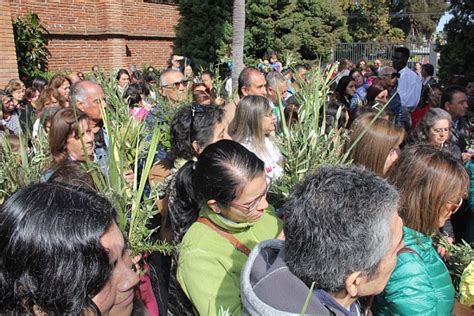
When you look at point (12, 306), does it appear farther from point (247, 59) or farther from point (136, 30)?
point (247, 59)

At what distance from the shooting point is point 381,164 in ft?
9.16

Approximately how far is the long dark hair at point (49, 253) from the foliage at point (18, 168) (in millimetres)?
1188

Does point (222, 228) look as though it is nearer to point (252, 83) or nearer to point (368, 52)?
point (252, 83)

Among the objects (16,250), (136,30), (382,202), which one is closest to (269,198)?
(382,202)

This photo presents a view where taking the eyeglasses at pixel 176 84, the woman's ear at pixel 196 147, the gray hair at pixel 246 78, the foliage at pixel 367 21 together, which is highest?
the foliage at pixel 367 21

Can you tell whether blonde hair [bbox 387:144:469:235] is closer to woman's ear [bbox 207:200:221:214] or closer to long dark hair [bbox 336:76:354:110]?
woman's ear [bbox 207:200:221:214]

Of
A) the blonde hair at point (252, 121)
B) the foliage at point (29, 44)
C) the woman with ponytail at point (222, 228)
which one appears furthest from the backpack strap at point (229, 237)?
the foliage at point (29, 44)

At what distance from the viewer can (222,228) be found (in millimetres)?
2051

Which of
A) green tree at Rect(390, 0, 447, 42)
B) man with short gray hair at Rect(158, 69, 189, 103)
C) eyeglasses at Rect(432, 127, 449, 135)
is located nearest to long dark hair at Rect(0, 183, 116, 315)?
eyeglasses at Rect(432, 127, 449, 135)

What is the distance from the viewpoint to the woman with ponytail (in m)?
1.85

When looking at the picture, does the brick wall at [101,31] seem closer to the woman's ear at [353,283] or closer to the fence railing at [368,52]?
the fence railing at [368,52]

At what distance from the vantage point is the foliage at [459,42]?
42.2 ft

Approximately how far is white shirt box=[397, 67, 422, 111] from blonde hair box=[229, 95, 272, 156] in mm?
3628

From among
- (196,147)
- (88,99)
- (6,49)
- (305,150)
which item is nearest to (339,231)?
(305,150)
